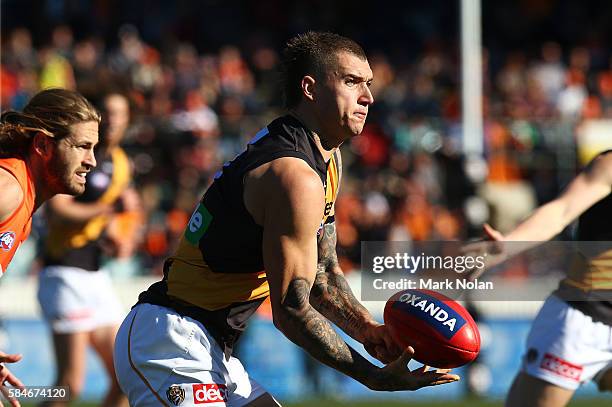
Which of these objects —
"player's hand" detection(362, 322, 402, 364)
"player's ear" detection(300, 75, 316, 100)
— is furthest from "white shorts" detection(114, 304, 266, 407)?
"player's ear" detection(300, 75, 316, 100)

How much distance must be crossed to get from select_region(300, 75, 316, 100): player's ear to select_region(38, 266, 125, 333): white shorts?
361 centimetres

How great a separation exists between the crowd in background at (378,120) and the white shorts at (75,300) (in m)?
4.15

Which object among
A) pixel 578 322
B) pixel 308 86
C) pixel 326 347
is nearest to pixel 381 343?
pixel 326 347

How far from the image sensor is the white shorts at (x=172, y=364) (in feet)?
14.2

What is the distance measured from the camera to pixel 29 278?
1155cm

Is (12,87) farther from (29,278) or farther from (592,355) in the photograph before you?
(592,355)

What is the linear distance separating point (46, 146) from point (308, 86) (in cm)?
117

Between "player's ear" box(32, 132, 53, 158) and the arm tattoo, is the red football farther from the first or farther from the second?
"player's ear" box(32, 132, 53, 158)

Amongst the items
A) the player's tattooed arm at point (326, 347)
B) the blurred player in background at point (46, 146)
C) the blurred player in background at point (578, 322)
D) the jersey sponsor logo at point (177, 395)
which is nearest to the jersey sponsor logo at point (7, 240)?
the blurred player in background at point (46, 146)

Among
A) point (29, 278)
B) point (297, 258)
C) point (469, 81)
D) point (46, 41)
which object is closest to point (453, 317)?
point (297, 258)

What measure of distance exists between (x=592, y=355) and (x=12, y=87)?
11.2 meters

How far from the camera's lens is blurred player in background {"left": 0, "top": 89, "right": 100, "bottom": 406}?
470 centimetres

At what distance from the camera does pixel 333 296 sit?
4.82m

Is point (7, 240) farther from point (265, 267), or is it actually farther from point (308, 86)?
point (308, 86)
